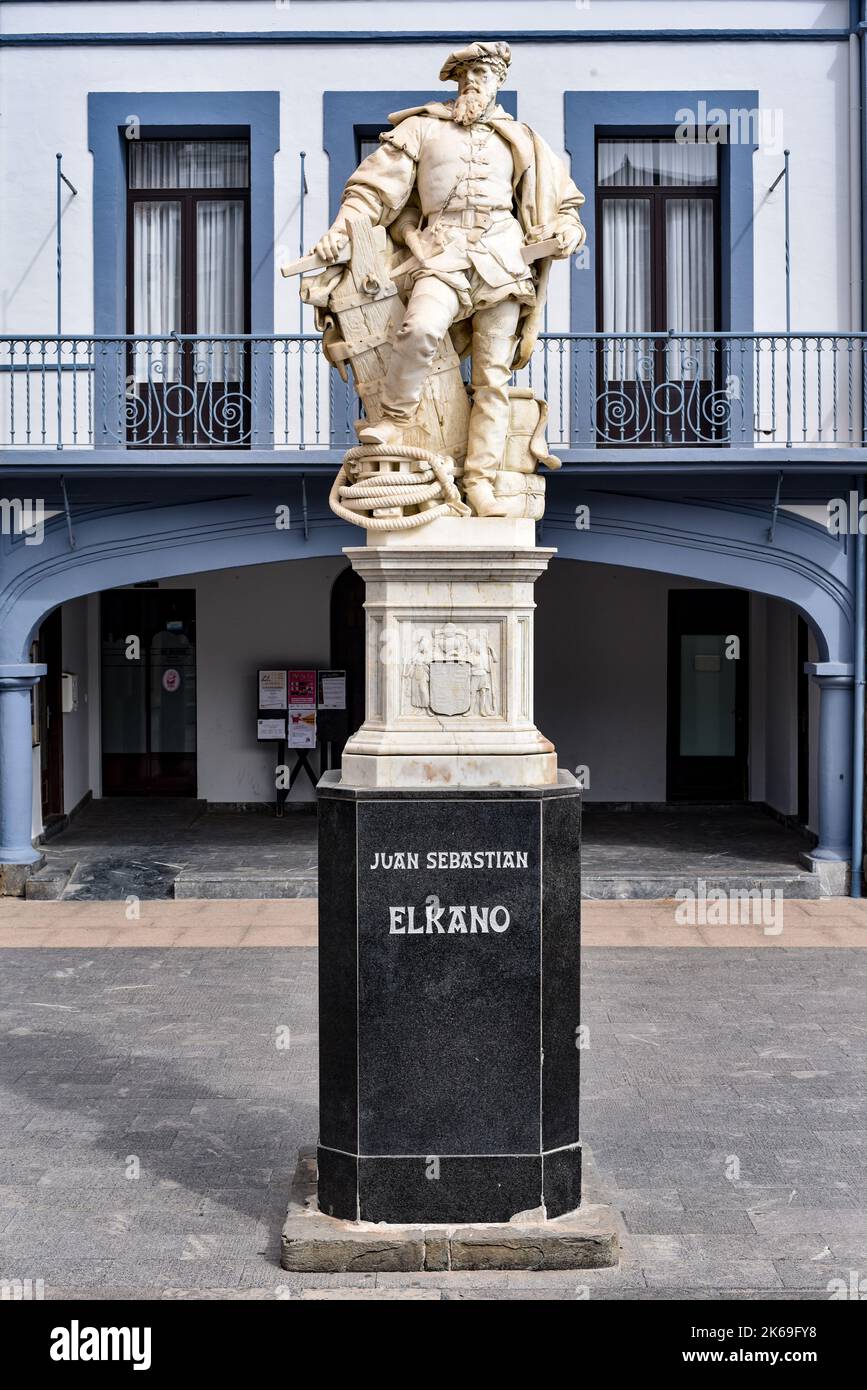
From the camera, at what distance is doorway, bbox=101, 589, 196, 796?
1791 centimetres

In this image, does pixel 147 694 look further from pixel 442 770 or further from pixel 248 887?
pixel 442 770

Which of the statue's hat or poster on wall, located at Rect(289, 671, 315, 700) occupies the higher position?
the statue's hat

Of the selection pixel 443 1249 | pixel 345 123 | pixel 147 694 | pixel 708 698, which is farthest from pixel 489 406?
pixel 147 694

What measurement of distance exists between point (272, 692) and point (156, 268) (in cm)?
435

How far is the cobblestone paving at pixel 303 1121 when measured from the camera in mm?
6207

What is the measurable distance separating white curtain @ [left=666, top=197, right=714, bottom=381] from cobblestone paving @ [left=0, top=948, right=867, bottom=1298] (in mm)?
5392

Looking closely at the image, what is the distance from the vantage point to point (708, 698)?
58.7 feet

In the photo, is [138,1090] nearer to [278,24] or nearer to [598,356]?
[598,356]

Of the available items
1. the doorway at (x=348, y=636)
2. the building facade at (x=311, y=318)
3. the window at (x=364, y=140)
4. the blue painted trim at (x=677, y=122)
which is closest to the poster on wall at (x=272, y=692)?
the doorway at (x=348, y=636)

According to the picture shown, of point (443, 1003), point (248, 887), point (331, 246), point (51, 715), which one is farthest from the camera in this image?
point (51, 715)

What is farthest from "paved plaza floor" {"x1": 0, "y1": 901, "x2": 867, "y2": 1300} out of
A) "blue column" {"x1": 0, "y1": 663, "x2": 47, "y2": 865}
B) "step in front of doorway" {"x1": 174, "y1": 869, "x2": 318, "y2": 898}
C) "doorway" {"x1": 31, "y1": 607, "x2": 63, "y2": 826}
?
"doorway" {"x1": 31, "y1": 607, "x2": 63, "y2": 826}

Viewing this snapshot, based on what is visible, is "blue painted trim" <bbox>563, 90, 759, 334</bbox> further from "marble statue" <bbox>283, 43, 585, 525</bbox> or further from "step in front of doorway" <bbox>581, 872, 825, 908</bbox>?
"marble statue" <bbox>283, 43, 585, 525</bbox>

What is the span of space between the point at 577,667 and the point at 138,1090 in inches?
388

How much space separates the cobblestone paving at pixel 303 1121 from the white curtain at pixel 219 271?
5634 mm
